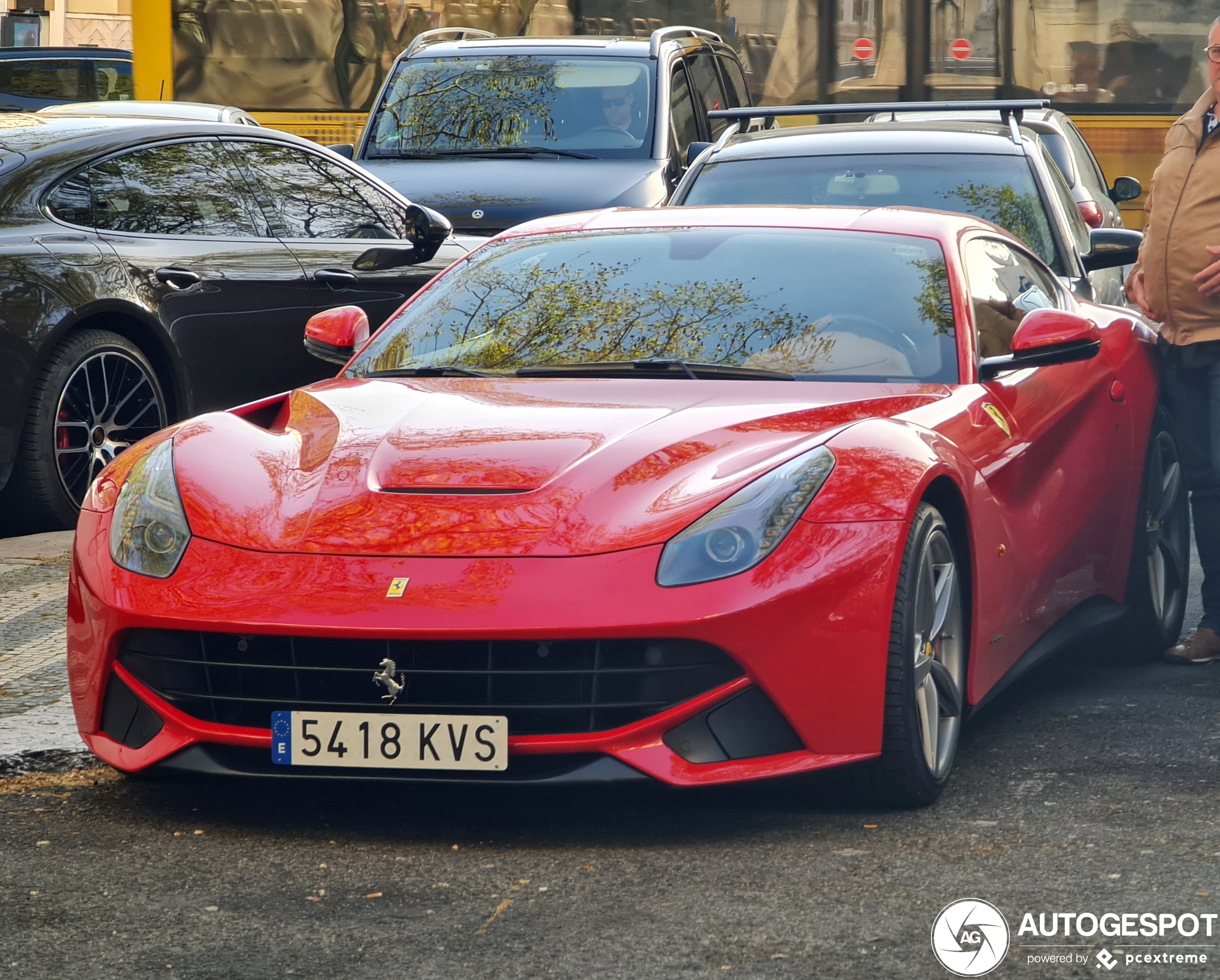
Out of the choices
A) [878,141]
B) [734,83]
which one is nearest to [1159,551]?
[878,141]

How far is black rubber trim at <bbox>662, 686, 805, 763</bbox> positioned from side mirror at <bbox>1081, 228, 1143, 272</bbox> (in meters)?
4.66

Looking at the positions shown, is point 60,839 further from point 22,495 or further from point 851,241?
point 22,495

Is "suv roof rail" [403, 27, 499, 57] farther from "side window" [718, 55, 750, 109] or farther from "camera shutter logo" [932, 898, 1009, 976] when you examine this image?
"camera shutter logo" [932, 898, 1009, 976]

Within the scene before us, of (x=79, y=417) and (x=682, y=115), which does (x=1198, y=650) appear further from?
(x=682, y=115)

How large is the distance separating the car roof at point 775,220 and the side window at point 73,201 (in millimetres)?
2480

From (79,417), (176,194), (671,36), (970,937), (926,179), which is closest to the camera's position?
(970,937)

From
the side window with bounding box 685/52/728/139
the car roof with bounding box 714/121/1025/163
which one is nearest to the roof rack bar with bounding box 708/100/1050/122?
the car roof with bounding box 714/121/1025/163

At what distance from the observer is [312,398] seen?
499cm

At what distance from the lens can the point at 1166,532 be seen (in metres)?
6.26

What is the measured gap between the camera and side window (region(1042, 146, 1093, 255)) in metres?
8.93

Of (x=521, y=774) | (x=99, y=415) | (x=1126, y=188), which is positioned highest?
(x=1126, y=188)

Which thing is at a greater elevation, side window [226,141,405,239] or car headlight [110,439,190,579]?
side window [226,141,405,239]

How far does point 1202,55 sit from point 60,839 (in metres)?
13.2

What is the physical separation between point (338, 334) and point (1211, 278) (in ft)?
8.39
